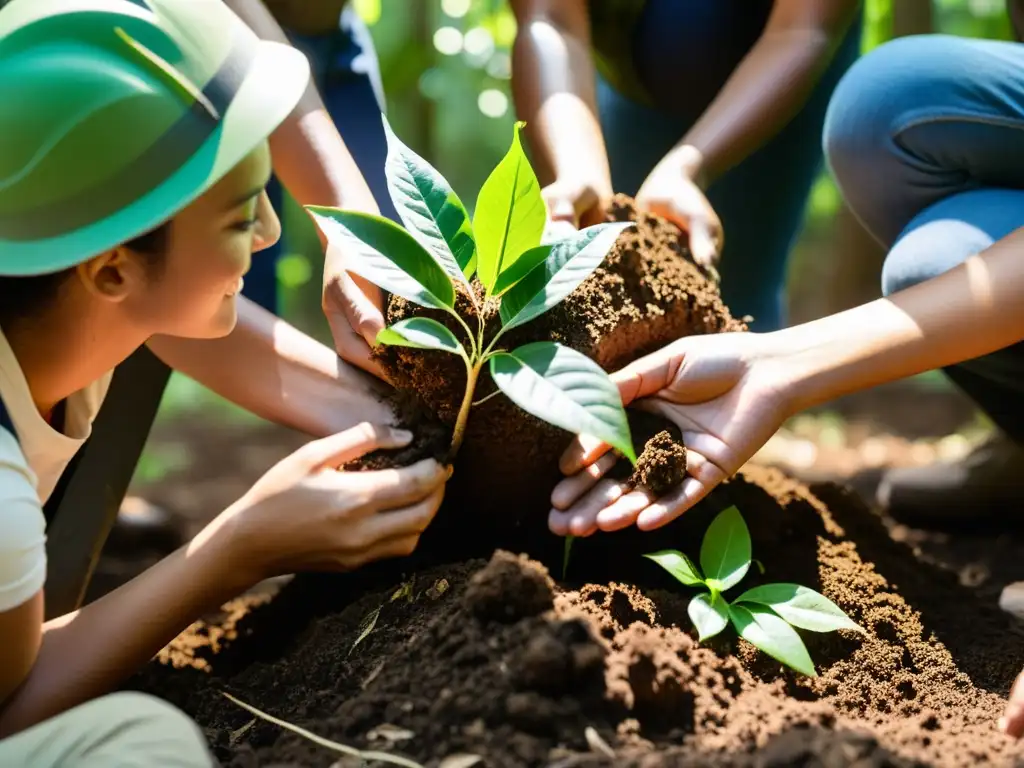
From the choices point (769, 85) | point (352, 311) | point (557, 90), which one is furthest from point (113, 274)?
point (769, 85)

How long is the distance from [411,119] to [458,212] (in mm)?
2581

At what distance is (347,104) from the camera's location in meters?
1.83

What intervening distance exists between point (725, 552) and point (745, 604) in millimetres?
A: 69

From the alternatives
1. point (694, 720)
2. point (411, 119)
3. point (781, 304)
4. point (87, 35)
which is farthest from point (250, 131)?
point (411, 119)

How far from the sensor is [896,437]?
10.4ft

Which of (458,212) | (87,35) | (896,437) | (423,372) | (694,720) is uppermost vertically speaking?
(87,35)

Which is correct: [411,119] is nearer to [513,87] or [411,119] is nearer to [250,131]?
[513,87]

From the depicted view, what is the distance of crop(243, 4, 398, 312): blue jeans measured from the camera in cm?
179

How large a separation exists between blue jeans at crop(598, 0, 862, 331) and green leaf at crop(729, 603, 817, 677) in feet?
3.41

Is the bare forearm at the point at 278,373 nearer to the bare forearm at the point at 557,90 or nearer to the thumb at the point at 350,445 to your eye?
the thumb at the point at 350,445

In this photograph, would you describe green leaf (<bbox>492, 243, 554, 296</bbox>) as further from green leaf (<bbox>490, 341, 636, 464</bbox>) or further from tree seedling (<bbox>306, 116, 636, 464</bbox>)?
green leaf (<bbox>490, 341, 636, 464</bbox>)

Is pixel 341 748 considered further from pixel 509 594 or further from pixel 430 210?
pixel 430 210

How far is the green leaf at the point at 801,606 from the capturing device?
1.08 meters

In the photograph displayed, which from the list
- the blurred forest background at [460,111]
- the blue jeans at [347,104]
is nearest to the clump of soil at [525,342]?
the blue jeans at [347,104]
